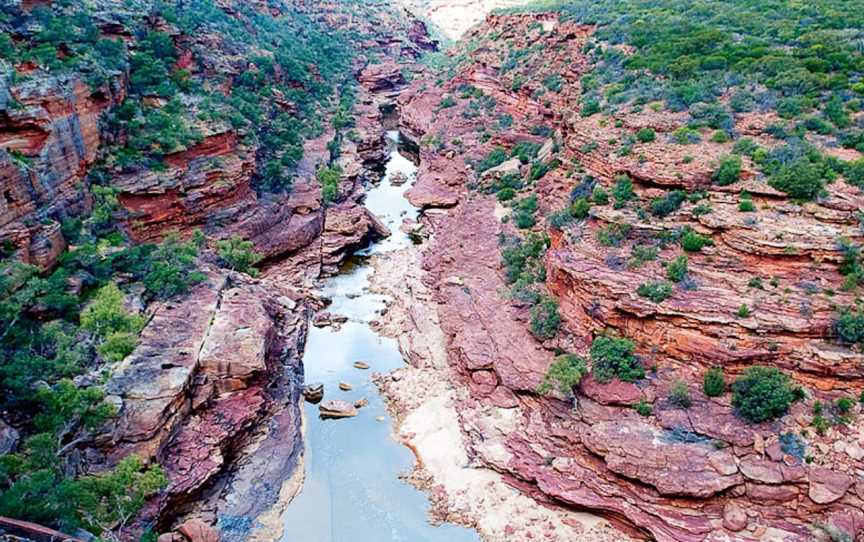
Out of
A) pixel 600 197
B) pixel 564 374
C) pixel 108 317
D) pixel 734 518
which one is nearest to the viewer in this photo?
pixel 734 518

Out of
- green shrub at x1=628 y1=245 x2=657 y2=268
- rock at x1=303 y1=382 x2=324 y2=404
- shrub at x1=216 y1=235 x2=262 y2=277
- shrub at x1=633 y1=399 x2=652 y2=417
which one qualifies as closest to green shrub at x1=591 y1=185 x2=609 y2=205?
green shrub at x1=628 y1=245 x2=657 y2=268

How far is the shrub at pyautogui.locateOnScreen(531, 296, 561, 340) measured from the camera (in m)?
28.1

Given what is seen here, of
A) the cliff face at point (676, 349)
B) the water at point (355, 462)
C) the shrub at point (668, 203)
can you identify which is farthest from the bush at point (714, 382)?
the water at point (355, 462)

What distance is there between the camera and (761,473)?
20.7m

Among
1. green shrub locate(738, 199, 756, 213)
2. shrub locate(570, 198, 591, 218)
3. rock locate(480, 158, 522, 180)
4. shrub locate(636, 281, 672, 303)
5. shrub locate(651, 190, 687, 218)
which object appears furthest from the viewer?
rock locate(480, 158, 522, 180)

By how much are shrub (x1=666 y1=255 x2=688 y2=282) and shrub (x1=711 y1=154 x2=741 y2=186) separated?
4.67 meters

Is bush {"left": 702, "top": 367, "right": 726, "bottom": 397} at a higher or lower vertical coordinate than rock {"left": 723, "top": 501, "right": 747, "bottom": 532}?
higher

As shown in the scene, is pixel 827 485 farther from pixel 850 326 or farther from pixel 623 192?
pixel 623 192

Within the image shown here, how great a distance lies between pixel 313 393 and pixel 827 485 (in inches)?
903

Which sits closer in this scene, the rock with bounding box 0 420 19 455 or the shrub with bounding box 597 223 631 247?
the rock with bounding box 0 420 19 455

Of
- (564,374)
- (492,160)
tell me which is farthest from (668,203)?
(492,160)

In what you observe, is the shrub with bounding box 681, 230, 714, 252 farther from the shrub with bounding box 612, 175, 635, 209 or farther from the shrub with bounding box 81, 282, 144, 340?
the shrub with bounding box 81, 282, 144, 340

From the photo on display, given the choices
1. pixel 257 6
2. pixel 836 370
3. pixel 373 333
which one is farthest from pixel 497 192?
pixel 257 6

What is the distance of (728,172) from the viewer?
26.3 meters
